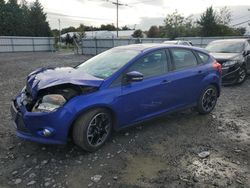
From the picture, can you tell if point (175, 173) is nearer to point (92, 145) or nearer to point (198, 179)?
point (198, 179)

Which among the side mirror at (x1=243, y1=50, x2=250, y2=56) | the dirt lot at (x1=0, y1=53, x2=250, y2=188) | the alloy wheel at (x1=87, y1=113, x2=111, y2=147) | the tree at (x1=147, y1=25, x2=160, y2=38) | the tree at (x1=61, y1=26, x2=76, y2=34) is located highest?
the tree at (x1=61, y1=26, x2=76, y2=34)

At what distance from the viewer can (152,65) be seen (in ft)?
14.5

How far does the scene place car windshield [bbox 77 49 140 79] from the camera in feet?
13.4

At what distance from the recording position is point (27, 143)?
4.02 meters

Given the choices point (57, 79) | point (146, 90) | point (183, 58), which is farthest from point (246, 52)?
point (57, 79)

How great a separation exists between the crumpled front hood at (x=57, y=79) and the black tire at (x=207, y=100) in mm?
2528

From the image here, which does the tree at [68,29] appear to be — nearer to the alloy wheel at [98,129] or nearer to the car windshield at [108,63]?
the car windshield at [108,63]

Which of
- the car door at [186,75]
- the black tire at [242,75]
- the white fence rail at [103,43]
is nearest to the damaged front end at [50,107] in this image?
the car door at [186,75]

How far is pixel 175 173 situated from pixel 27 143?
231 cm

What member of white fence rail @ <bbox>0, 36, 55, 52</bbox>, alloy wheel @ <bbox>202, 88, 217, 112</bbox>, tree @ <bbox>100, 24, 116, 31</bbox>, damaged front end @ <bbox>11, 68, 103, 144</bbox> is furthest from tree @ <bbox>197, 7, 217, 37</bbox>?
tree @ <bbox>100, 24, 116, 31</bbox>

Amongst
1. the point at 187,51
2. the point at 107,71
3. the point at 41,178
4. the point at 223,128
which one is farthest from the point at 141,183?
the point at 187,51

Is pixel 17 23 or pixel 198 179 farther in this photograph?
pixel 17 23

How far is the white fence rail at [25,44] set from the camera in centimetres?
2680

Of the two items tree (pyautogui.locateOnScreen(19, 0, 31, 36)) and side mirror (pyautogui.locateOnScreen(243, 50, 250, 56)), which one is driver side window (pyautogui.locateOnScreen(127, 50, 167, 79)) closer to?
side mirror (pyautogui.locateOnScreen(243, 50, 250, 56))
